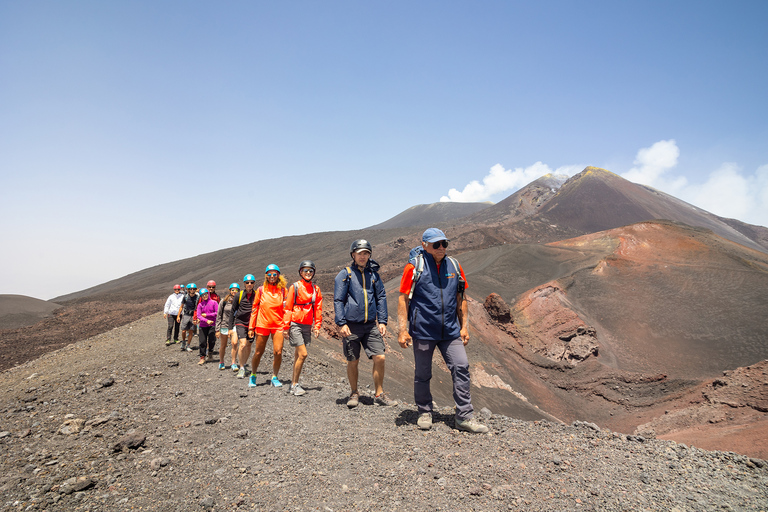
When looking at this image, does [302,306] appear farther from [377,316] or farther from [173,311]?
[173,311]

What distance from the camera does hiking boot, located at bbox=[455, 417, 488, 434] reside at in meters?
3.59

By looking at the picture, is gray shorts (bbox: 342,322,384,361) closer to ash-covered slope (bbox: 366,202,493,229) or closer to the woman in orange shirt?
the woman in orange shirt

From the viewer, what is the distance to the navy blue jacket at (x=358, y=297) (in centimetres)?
439

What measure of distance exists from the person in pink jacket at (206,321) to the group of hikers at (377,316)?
3.52 ft

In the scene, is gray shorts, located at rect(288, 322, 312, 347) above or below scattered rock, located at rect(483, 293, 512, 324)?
above

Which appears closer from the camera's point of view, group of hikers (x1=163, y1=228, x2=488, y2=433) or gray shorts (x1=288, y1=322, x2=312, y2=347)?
group of hikers (x1=163, y1=228, x2=488, y2=433)

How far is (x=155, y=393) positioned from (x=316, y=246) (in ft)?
173

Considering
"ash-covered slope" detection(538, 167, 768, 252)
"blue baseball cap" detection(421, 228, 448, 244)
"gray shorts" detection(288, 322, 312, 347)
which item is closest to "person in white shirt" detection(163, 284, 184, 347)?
"gray shorts" detection(288, 322, 312, 347)

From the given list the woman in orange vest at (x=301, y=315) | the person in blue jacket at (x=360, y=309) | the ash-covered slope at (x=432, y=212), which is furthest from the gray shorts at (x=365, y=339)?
the ash-covered slope at (x=432, y=212)

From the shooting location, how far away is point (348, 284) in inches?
175

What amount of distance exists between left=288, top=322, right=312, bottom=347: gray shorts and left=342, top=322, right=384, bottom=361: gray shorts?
808 mm

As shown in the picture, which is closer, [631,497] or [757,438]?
[631,497]

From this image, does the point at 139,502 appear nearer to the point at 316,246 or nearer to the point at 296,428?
the point at 296,428

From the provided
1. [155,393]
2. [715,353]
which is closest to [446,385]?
[155,393]
